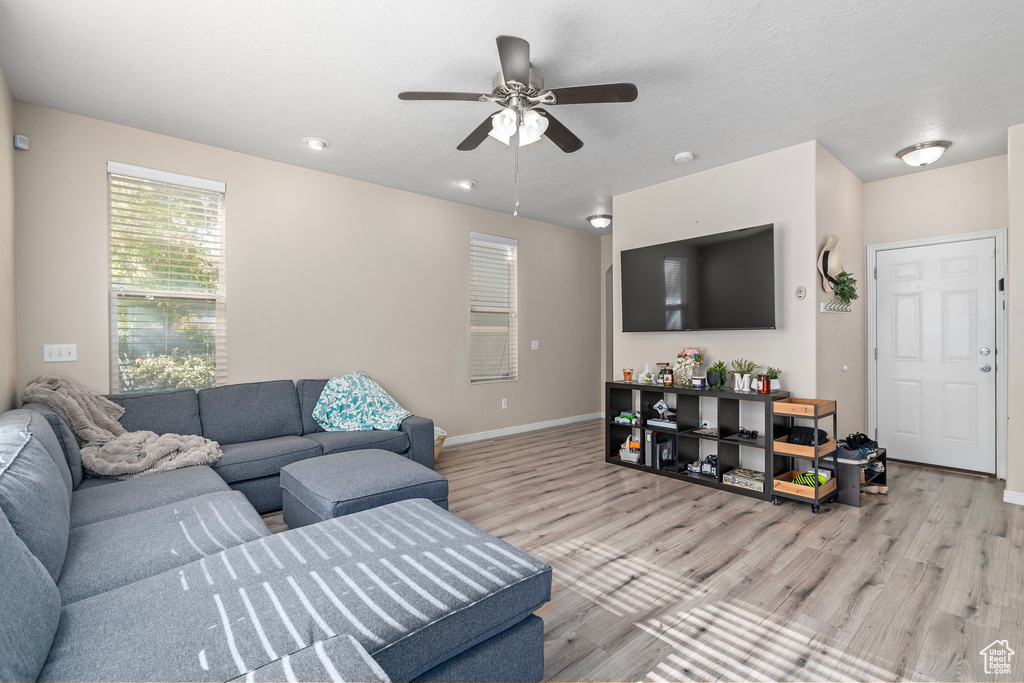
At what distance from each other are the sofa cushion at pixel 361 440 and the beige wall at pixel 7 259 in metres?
1.63

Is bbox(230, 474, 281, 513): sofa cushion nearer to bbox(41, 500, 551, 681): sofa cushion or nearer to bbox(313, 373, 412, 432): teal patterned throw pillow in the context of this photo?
bbox(313, 373, 412, 432): teal patterned throw pillow

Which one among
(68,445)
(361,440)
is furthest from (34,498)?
(361,440)

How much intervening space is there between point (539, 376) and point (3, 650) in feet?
17.2

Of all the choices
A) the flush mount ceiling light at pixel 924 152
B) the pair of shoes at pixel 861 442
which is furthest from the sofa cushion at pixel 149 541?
the flush mount ceiling light at pixel 924 152

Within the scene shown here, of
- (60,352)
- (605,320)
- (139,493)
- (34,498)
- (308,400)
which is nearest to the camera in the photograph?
(34,498)

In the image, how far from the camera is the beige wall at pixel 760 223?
3525 mm

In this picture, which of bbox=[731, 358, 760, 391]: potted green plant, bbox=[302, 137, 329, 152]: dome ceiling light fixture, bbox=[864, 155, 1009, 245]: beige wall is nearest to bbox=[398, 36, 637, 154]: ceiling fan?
bbox=[302, 137, 329, 152]: dome ceiling light fixture

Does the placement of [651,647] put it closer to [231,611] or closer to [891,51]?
[231,611]

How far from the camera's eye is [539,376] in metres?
5.93

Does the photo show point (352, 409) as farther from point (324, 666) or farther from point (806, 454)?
point (806, 454)

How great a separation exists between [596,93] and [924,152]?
2.98 metres

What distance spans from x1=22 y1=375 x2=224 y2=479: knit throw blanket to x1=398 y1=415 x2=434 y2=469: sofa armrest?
1281 mm

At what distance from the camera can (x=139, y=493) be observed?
2.25 m

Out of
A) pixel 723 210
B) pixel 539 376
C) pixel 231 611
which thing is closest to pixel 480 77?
pixel 723 210
